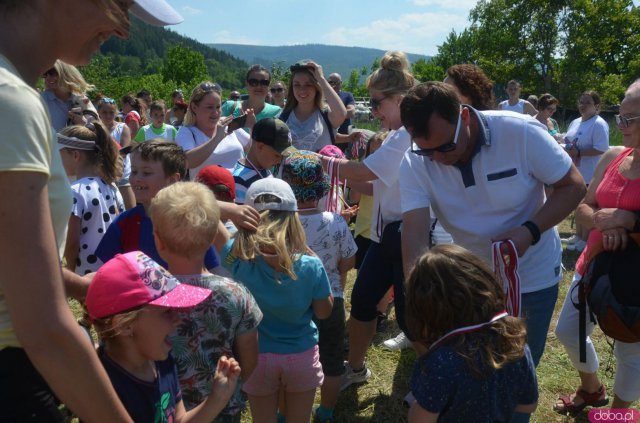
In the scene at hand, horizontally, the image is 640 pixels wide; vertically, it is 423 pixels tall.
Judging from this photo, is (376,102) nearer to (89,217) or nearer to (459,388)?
(89,217)

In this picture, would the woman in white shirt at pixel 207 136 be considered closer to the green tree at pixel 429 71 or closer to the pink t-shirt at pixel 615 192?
the pink t-shirt at pixel 615 192

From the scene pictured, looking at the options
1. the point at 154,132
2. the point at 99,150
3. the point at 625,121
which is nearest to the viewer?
the point at 625,121

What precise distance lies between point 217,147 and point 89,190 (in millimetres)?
1479

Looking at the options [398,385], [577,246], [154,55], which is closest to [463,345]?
[398,385]

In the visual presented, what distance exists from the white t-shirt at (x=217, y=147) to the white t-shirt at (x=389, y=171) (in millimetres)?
1519

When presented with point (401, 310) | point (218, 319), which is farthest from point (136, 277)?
point (401, 310)

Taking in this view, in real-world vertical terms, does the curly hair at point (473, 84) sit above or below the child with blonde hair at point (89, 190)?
above

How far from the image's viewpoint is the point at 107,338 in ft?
5.29

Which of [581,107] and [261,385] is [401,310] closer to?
[261,385]

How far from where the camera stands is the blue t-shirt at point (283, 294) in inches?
100.0

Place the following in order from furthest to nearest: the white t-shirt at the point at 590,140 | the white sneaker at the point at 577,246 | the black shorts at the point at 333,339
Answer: the white t-shirt at the point at 590,140 → the white sneaker at the point at 577,246 → the black shorts at the point at 333,339

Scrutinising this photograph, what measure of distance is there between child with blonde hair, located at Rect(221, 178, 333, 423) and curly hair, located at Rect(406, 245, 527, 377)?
748 millimetres

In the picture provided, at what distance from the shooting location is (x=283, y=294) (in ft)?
8.36

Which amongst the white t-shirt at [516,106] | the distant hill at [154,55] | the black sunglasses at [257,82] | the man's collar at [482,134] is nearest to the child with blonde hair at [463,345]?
the man's collar at [482,134]
